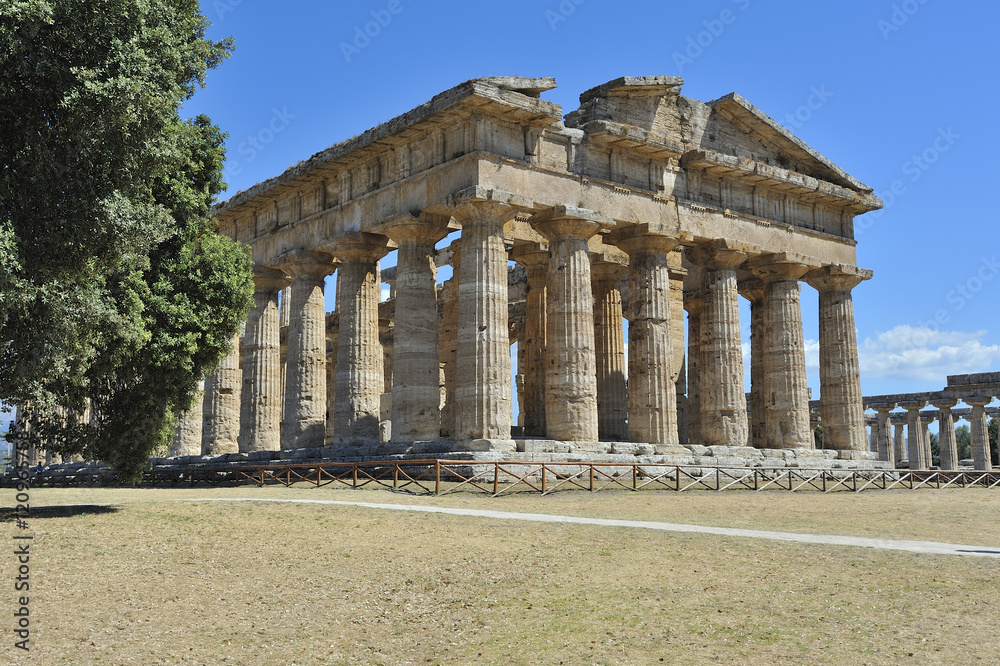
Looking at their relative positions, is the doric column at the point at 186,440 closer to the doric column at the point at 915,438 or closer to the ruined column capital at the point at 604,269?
the ruined column capital at the point at 604,269

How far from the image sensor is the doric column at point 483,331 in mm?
29109

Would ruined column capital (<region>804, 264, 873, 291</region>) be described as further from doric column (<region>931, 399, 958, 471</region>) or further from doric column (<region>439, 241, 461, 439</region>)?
doric column (<region>931, 399, 958, 471</region>)

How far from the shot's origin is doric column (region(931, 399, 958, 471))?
64006mm

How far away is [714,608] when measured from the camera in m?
12.4

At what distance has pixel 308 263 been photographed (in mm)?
36625

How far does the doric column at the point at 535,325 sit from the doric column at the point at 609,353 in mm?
2349

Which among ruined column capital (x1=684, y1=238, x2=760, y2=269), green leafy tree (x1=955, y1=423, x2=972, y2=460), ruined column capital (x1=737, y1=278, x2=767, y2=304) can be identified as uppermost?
ruined column capital (x1=684, y1=238, x2=760, y2=269)

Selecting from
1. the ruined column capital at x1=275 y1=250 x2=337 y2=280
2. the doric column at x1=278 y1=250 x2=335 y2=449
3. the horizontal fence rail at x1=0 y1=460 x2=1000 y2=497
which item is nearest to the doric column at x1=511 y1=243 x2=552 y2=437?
the ruined column capital at x1=275 y1=250 x2=337 y2=280

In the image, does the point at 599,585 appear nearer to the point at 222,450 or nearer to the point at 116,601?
the point at 116,601

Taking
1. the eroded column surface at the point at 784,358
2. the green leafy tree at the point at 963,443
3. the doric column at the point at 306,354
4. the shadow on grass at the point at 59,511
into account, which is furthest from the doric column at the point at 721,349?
the green leafy tree at the point at 963,443

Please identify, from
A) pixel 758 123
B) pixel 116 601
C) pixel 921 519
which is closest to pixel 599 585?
pixel 116 601

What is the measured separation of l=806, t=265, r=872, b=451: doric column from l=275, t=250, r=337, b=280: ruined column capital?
20.6 meters

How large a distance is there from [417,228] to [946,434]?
4913 cm

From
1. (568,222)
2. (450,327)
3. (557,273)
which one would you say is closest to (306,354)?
(450,327)
